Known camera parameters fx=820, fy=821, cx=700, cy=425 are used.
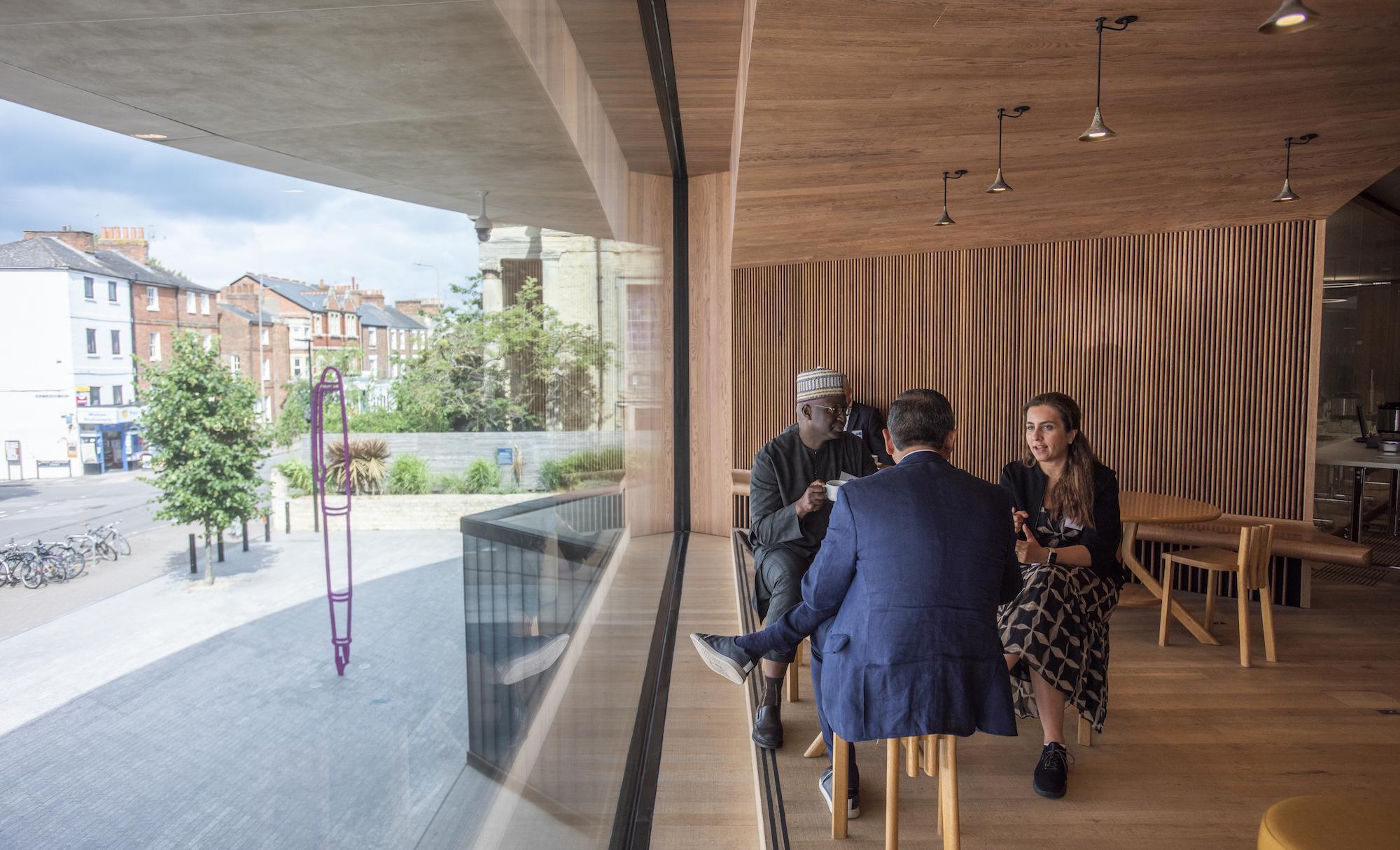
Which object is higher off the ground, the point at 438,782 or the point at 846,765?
the point at 438,782

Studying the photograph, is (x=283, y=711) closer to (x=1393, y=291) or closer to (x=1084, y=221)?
(x=1084, y=221)

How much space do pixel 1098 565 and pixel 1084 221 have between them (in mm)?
3689

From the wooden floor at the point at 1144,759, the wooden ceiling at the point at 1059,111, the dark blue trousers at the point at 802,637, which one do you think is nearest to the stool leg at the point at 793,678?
the wooden floor at the point at 1144,759

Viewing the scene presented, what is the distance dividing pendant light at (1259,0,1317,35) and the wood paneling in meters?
6.78

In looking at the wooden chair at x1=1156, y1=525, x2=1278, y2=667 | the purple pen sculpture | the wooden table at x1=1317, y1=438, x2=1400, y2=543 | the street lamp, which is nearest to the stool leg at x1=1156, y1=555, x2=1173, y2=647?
the wooden chair at x1=1156, y1=525, x2=1278, y2=667

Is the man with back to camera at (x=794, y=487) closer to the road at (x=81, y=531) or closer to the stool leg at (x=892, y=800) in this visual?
the stool leg at (x=892, y=800)

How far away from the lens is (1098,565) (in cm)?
324

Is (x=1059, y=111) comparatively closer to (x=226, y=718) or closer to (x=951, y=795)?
(x=951, y=795)

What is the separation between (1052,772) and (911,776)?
0.86 m

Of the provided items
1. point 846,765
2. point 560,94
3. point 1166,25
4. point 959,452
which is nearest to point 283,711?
point 846,765

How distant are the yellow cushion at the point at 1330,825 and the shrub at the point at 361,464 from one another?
5.49 ft

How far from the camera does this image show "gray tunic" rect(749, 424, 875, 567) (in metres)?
3.70

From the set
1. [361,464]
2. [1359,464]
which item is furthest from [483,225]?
[1359,464]

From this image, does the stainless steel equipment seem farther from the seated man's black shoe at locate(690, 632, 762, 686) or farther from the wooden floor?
the seated man's black shoe at locate(690, 632, 762, 686)
